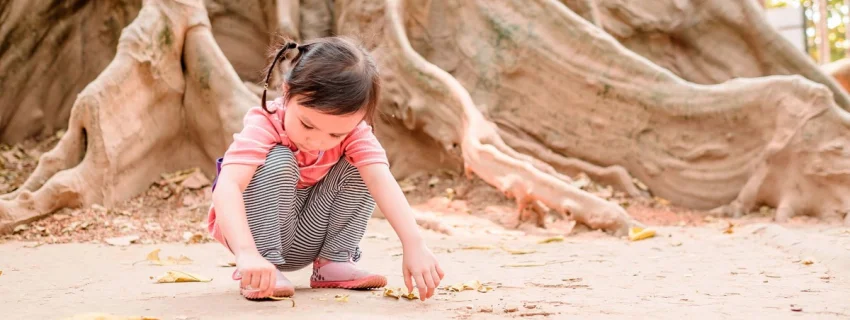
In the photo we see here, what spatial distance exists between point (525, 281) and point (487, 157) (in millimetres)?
2088

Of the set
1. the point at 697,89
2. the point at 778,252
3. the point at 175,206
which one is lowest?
the point at 175,206

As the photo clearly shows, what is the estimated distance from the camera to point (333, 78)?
1994 mm

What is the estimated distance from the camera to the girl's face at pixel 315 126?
2.00 meters

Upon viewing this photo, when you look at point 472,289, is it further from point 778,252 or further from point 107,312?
point 778,252

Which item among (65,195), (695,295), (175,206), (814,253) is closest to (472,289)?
(695,295)

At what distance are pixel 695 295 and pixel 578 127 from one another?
3221 mm

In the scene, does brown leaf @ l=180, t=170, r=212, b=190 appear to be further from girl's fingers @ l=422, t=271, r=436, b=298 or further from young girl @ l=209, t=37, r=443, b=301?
girl's fingers @ l=422, t=271, r=436, b=298

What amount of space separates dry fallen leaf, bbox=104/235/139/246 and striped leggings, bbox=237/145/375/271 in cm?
157

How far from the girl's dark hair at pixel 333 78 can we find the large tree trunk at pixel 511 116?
7.33 feet

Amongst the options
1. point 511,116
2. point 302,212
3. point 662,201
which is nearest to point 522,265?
point 302,212

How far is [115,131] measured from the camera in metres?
4.48

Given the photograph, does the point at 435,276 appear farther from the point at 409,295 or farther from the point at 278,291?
the point at 278,291

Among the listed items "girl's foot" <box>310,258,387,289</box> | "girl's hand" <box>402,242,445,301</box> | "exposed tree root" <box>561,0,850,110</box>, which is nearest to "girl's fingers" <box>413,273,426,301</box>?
"girl's hand" <box>402,242,445,301</box>

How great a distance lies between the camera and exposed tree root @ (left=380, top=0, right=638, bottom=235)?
161 inches
